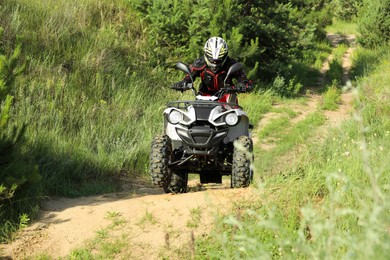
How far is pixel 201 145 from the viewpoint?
6.61 meters

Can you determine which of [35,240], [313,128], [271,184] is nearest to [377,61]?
[313,128]

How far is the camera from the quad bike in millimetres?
6625

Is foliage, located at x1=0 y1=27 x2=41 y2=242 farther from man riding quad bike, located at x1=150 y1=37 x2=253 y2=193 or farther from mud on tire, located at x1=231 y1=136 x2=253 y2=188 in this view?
mud on tire, located at x1=231 y1=136 x2=253 y2=188

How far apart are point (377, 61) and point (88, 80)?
12.2 metres

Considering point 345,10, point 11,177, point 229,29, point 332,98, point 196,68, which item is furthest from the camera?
point 345,10

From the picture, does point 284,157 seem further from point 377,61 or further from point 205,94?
point 377,61

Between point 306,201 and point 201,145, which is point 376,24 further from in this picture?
point 306,201

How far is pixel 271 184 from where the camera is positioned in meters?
5.92

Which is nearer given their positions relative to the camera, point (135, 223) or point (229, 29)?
point (135, 223)

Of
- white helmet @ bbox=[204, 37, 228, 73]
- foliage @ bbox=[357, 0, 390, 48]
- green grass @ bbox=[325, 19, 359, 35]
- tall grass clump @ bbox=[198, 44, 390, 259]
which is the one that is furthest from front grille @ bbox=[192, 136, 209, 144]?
green grass @ bbox=[325, 19, 359, 35]

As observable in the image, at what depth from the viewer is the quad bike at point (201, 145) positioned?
21.7ft

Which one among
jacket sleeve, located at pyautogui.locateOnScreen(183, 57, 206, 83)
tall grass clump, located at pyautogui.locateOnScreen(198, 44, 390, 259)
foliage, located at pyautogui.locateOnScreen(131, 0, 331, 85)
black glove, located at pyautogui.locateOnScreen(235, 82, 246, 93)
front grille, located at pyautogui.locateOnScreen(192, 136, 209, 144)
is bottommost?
tall grass clump, located at pyautogui.locateOnScreen(198, 44, 390, 259)

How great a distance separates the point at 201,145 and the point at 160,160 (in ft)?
1.61

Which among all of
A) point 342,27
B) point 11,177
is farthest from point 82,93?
point 342,27
